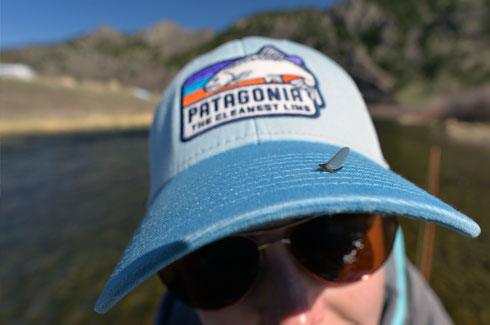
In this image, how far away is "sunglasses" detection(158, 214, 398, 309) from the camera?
0.87 metres

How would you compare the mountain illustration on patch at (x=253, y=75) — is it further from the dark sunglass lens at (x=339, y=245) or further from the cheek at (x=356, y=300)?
the cheek at (x=356, y=300)

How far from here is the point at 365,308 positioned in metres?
0.97

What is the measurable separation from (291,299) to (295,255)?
147 mm

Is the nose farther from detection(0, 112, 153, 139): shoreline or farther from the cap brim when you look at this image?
detection(0, 112, 153, 139): shoreline

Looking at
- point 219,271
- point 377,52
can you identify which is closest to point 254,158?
point 219,271

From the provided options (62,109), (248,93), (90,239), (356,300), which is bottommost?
(90,239)

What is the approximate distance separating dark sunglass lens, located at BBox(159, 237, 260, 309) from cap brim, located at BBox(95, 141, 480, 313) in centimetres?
27

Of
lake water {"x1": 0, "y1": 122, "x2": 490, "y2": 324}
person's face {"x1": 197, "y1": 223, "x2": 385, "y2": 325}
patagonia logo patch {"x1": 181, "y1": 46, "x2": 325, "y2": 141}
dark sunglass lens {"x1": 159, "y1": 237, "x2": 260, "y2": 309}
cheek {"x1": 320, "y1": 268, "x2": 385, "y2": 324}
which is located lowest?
lake water {"x1": 0, "y1": 122, "x2": 490, "y2": 324}

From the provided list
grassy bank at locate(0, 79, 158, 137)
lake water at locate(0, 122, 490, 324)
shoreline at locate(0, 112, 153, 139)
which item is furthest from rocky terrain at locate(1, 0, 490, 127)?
lake water at locate(0, 122, 490, 324)

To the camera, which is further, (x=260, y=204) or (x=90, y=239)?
(x=90, y=239)

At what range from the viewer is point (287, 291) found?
86 centimetres

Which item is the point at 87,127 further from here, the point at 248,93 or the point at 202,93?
the point at 248,93

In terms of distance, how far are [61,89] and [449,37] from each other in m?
103

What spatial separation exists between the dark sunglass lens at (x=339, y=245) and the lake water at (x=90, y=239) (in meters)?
0.31
